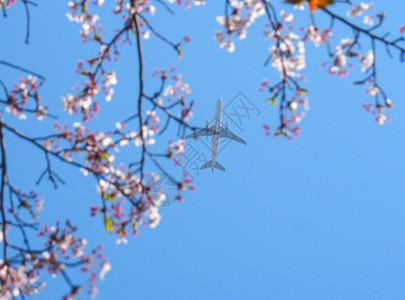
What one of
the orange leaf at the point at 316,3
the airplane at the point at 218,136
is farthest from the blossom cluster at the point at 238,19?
the airplane at the point at 218,136

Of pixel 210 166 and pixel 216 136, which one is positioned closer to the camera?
pixel 216 136

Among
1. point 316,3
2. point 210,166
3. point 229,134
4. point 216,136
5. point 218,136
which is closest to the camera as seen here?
point 316,3

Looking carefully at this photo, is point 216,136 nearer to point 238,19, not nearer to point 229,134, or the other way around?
point 229,134

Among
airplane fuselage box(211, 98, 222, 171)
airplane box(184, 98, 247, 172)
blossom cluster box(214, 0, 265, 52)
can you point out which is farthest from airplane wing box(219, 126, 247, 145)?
blossom cluster box(214, 0, 265, 52)

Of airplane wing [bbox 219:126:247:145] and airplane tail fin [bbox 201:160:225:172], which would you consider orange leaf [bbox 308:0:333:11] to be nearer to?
airplane wing [bbox 219:126:247:145]

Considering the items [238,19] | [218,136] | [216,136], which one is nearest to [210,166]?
[216,136]

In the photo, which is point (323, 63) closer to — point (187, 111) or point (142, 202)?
point (187, 111)

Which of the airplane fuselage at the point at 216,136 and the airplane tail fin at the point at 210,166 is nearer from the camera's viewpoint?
the airplane fuselage at the point at 216,136

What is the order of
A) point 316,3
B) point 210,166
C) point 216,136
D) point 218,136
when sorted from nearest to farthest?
1. point 316,3
2. point 218,136
3. point 216,136
4. point 210,166

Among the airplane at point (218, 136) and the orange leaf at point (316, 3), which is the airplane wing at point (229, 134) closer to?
the airplane at point (218, 136)

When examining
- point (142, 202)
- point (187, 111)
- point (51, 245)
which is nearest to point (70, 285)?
point (51, 245)

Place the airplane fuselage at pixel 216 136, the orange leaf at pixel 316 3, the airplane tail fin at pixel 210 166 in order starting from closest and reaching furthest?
the orange leaf at pixel 316 3, the airplane fuselage at pixel 216 136, the airplane tail fin at pixel 210 166

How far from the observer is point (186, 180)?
6898 millimetres

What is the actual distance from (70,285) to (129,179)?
5.93 feet
